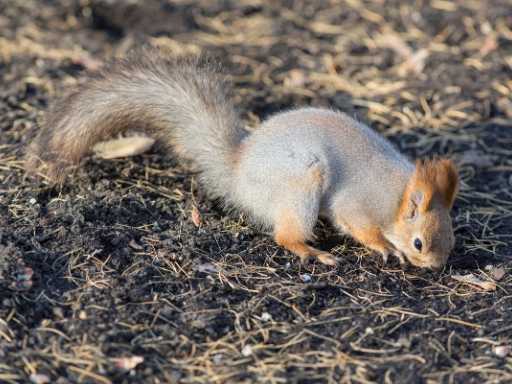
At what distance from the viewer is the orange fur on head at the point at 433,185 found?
3.32 meters

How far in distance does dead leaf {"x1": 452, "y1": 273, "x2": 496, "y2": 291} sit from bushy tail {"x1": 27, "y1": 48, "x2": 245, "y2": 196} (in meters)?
1.13

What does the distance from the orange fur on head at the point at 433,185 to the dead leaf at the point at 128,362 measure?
1.39 meters

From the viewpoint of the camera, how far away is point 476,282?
3.37 meters

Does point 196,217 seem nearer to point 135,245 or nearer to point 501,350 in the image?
point 135,245

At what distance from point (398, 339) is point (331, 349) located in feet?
0.90

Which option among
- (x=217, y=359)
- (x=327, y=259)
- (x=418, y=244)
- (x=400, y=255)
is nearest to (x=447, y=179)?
(x=418, y=244)

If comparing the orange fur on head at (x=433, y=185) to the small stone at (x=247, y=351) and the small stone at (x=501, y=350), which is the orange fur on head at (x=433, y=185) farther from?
the small stone at (x=247, y=351)

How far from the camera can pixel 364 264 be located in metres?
3.50

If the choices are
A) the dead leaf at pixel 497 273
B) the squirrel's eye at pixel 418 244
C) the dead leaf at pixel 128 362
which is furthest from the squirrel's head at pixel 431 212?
the dead leaf at pixel 128 362

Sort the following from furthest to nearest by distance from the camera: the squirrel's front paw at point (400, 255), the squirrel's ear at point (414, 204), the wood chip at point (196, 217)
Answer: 1. the wood chip at point (196, 217)
2. the squirrel's front paw at point (400, 255)
3. the squirrel's ear at point (414, 204)

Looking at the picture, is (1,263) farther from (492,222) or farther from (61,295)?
(492,222)

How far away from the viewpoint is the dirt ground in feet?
9.15

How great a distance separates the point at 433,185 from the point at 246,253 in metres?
0.86

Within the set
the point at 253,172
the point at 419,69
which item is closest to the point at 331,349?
the point at 253,172
